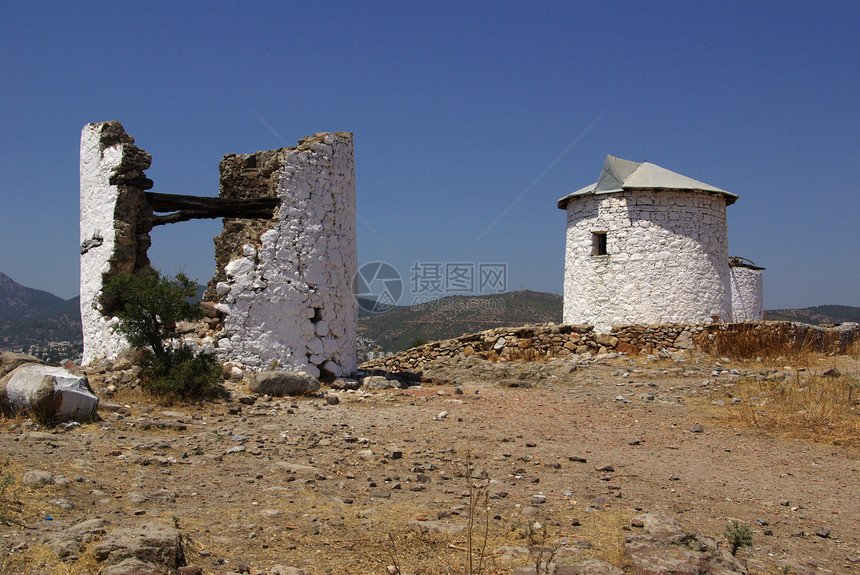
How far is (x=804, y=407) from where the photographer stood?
827 cm

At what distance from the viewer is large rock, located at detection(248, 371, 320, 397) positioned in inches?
346

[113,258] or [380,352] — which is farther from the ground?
[113,258]


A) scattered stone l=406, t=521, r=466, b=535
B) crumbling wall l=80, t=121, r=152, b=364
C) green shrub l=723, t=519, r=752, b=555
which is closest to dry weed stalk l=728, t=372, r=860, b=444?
green shrub l=723, t=519, r=752, b=555

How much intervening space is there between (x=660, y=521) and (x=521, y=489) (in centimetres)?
130

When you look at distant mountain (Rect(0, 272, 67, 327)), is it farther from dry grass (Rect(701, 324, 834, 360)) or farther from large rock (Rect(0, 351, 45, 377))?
dry grass (Rect(701, 324, 834, 360))

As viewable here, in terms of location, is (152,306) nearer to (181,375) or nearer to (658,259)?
(181,375)

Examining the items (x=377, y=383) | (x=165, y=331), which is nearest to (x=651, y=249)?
(x=377, y=383)

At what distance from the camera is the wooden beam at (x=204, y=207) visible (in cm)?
996

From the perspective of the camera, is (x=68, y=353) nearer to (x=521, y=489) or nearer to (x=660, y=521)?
(x=521, y=489)

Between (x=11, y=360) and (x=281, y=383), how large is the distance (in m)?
3.19

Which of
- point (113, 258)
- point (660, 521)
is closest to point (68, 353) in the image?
point (113, 258)

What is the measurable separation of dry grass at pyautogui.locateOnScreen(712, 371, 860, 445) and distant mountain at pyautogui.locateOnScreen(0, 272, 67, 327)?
110 feet

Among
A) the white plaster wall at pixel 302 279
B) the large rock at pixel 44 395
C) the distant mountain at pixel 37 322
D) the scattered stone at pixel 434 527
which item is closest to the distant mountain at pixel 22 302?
the distant mountain at pixel 37 322

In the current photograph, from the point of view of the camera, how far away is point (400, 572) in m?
3.46
